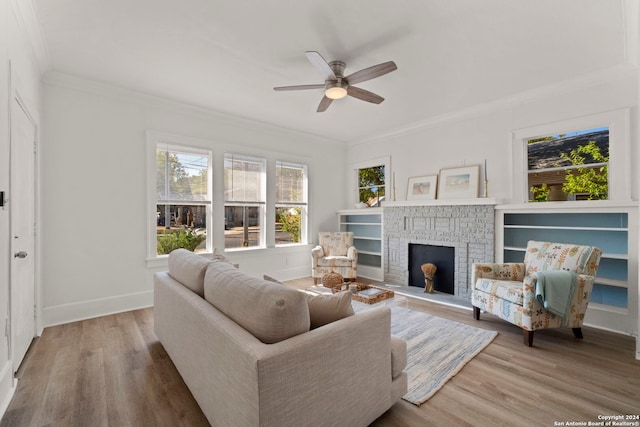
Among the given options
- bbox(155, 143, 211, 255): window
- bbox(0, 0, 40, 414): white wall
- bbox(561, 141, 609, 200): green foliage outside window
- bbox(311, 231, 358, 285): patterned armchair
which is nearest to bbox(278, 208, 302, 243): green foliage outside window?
bbox(311, 231, 358, 285): patterned armchair

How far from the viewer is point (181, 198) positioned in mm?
4199

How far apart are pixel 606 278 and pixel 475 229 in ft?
4.63

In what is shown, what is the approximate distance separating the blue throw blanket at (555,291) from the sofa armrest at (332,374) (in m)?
1.85

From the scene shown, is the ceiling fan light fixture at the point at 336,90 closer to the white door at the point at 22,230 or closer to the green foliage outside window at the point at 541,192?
the white door at the point at 22,230

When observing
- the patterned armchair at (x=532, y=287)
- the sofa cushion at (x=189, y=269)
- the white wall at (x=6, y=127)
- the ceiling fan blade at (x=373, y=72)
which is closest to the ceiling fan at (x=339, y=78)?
the ceiling fan blade at (x=373, y=72)

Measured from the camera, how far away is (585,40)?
2.59m

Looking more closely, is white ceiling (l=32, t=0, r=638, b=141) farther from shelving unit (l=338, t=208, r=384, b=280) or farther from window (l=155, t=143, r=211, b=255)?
shelving unit (l=338, t=208, r=384, b=280)

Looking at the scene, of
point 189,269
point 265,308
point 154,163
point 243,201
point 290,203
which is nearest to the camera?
point 265,308

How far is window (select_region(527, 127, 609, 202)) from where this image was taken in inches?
132

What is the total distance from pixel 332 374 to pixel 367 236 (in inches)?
184

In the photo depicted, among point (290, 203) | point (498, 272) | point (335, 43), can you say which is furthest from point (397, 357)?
point (290, 203)

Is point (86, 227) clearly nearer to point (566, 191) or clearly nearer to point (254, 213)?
point (254, 213)

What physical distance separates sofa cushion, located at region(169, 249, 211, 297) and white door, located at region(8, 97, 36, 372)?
3.39ft

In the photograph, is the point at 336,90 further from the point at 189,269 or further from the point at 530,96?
the point at 530,96
